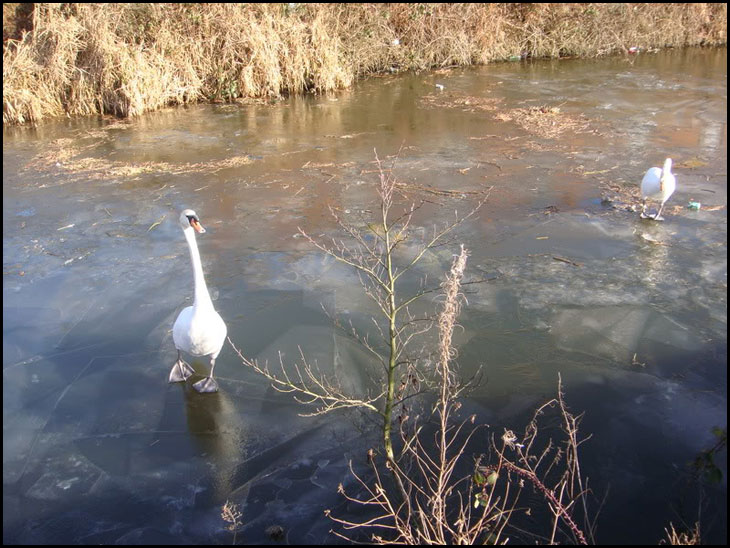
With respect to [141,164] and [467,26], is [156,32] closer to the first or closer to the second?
[141,164]

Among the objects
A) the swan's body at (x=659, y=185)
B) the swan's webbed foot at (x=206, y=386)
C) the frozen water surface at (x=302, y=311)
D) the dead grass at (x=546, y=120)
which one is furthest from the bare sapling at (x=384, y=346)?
the dead grass at (x=546, y=120)

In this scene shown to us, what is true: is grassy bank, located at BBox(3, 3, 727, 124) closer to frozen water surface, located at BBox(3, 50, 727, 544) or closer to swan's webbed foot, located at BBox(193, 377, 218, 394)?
frozen water surface, located at BBox(3, 50, 727, 544)

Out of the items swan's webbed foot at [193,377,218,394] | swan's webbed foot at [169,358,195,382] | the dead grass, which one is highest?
the dead grass

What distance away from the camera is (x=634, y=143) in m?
9.52

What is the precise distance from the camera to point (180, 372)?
15.1ft

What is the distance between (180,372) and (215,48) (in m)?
10.4

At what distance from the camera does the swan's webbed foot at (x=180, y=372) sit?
4586 millimetres

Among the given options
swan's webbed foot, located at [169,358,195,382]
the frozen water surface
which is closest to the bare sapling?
the frozen water surface

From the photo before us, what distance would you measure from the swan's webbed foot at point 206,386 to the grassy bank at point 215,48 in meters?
9.08

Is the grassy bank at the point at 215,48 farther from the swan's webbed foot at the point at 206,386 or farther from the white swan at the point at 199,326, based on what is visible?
the swan's webbed foot at the point at 206,386

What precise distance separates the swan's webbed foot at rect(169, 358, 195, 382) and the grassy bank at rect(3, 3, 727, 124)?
885cm

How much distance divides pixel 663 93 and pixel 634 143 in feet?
13.5

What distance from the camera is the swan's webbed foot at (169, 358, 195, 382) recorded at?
4586 millimetres

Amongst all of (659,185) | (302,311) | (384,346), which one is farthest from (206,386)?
(659,185)
